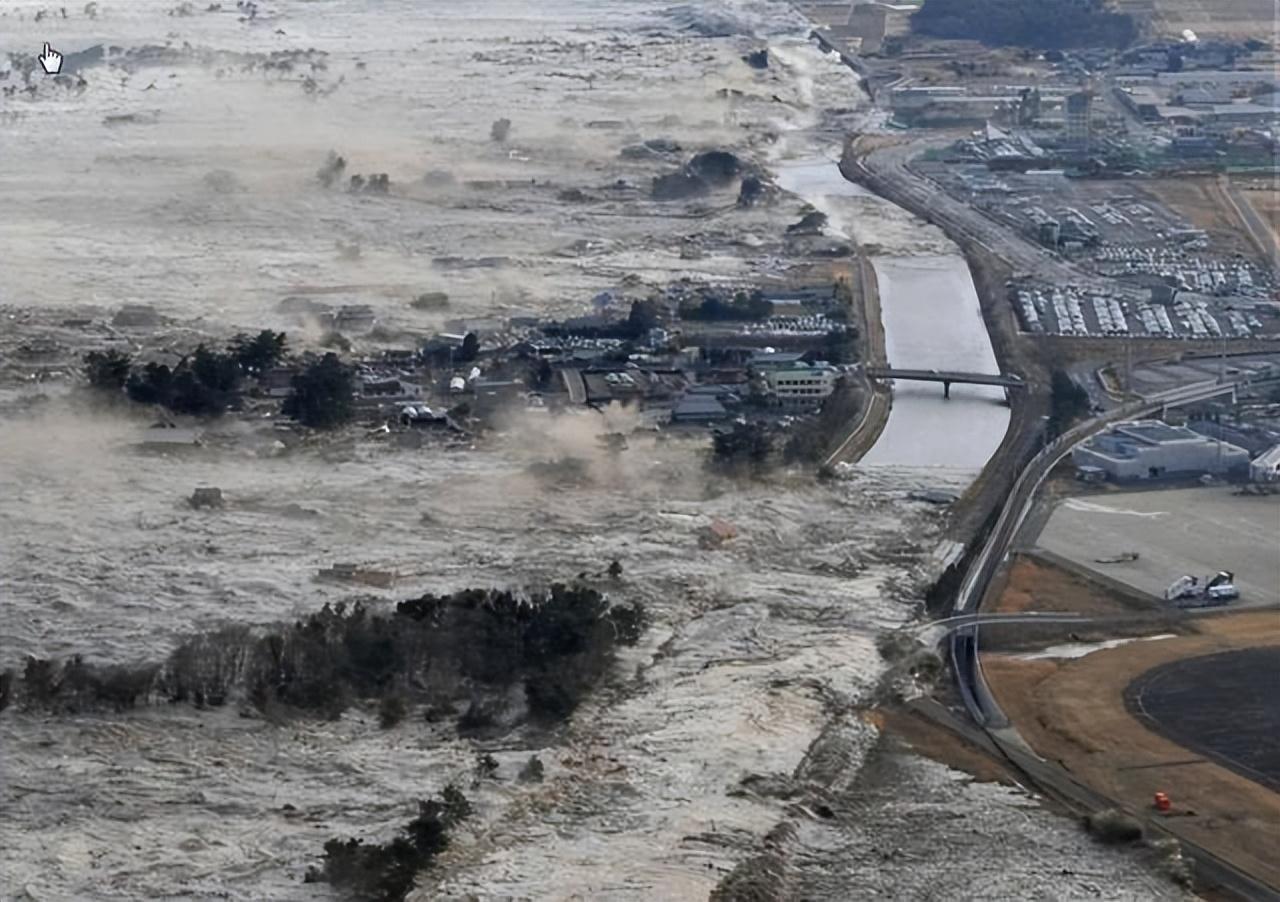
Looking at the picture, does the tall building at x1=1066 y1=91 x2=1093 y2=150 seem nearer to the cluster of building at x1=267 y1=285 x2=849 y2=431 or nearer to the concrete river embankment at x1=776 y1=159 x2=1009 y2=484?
the concrete river embankment at x1=776 y1=159 x2=1009 y2=484

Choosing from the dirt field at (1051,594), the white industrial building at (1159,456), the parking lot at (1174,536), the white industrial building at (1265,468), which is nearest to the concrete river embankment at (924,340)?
the white industrial building at (1159,456)

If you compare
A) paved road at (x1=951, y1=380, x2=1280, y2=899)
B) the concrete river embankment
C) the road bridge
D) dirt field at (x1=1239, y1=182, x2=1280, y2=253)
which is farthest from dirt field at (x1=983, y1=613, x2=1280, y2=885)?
dirt field at (x1=1239, y1=182, x2=1280, y2=253)

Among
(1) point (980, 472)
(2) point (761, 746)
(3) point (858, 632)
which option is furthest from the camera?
(1) point (980, 472)

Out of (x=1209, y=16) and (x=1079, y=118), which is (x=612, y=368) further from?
(x=1209, y=16)

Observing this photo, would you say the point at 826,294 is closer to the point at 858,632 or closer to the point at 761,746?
the point at 858,632

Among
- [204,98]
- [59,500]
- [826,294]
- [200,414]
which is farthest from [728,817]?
[204,98]

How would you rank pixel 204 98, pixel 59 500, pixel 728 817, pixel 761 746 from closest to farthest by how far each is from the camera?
pixel 728 817
pixel 761 746
pixel 59 500
pixel 204 98
